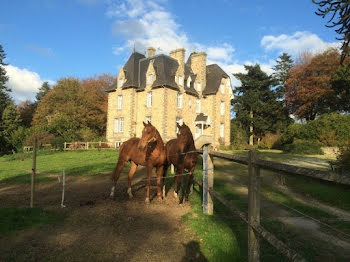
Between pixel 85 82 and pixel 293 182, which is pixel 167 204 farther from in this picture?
pixel 85 82

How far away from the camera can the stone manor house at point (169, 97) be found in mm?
30656

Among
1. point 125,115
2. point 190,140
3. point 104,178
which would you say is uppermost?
point 125,115

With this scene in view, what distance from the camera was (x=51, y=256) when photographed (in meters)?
3.81

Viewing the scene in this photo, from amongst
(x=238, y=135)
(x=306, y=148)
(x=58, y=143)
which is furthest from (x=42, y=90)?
(x=306, y=148)

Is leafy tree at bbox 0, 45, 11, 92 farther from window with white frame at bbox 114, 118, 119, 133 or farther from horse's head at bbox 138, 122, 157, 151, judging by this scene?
horse's head at bbox 138, 122, 157, 151

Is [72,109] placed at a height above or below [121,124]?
above

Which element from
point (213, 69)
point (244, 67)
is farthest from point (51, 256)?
point (244, 67)

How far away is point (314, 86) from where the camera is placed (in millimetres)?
32469

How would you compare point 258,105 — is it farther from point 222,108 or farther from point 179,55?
point 179,55

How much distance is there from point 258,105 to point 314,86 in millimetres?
9588

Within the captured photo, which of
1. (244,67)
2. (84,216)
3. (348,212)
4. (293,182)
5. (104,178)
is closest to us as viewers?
(84,216)

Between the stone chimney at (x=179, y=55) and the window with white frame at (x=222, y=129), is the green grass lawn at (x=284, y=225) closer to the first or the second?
the stone chimney at (x=179, y=55)

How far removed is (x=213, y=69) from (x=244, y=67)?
8.54 meters

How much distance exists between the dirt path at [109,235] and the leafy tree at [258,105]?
36803 mm
